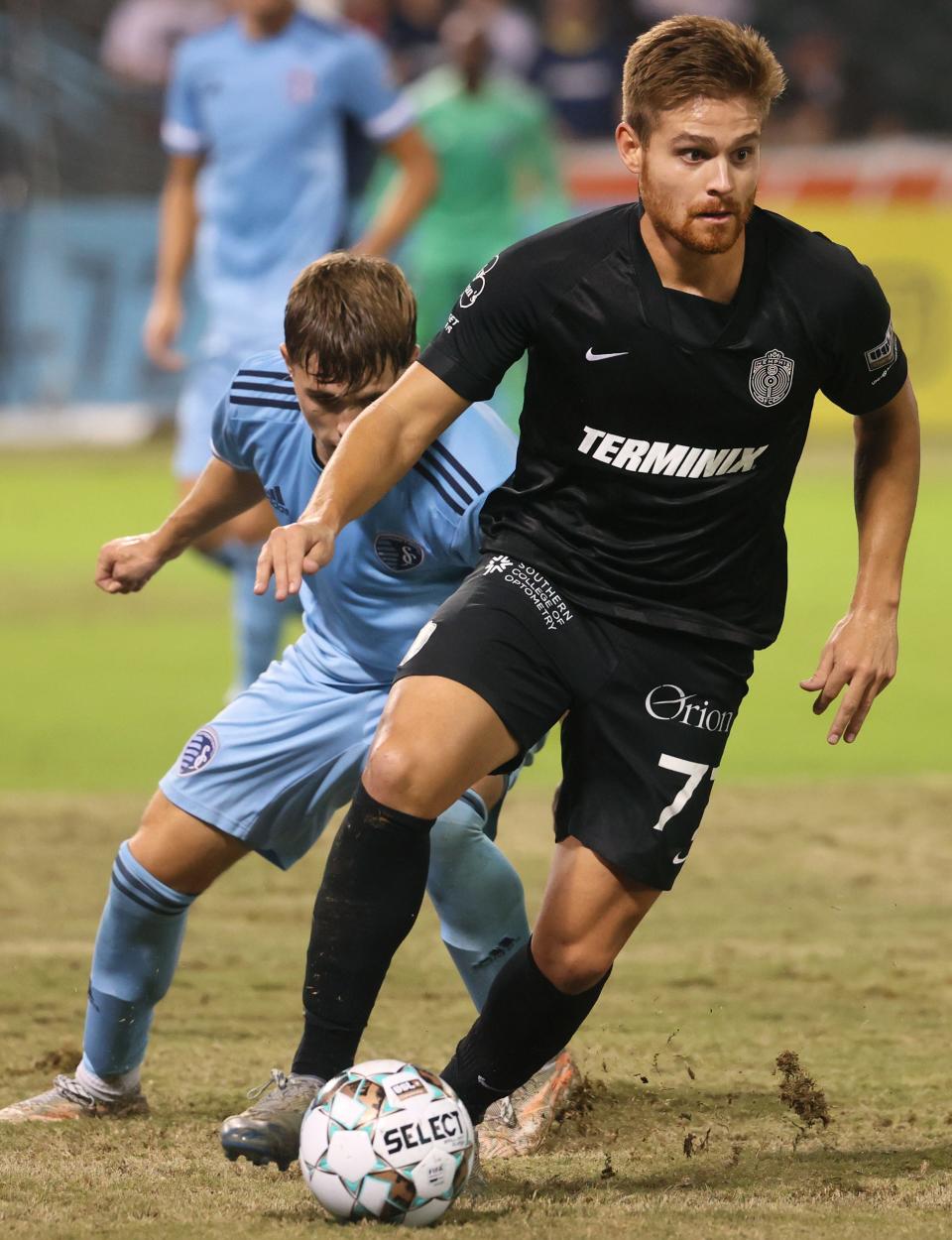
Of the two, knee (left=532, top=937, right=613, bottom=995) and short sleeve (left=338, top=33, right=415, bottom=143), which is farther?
short sleeve (left=338, top=33, right=415, bottom=143)

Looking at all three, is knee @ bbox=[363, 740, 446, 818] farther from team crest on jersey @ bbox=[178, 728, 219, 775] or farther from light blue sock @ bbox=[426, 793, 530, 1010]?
team crest on jersey @ bbox=[178, 728, 219, 775]

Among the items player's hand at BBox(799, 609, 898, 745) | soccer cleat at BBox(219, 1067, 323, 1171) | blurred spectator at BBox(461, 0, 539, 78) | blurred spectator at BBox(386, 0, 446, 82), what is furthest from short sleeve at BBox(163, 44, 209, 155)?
blurred spectator at BBox(461, 0, 539, 78)

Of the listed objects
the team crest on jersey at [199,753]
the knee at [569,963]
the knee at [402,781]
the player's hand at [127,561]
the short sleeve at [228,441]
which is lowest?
the knee at [569,963]

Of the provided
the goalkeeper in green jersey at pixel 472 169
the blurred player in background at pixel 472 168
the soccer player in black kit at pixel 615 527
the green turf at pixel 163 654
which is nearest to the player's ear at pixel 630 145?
the soccer player in black kit at pixel 615 527

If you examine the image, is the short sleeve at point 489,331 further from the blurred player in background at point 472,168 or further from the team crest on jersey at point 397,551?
the blurred player in background at point 472,168

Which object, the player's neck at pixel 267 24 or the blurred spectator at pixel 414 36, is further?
the blurred spectator at pixel 414 36

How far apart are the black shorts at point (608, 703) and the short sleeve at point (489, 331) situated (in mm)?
348

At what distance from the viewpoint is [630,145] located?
361 centimetres

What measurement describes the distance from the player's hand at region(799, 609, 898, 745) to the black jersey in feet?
0.55

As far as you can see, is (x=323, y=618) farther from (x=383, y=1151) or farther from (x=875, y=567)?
(x=383, y=1151)

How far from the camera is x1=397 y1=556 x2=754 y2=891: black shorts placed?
356 cm

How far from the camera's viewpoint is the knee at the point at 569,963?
3.63 m

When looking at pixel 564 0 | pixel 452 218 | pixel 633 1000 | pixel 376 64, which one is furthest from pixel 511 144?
pixel 633 1000

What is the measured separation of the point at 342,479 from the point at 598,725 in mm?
627
